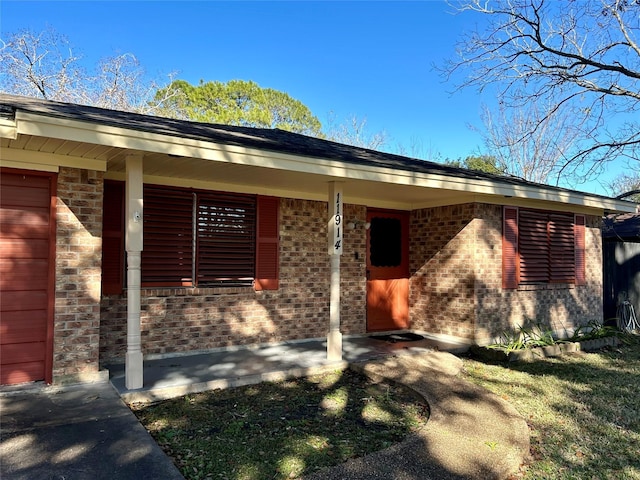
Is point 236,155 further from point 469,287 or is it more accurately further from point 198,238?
point 469,287

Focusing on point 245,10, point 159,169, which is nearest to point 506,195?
point 159,169

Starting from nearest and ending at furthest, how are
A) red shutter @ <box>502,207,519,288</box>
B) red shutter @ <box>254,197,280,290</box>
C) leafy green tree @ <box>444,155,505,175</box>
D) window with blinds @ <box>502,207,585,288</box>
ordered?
red shutter @ <box>254,197,280,290</box>, red shutter @ <box>502,207,519,288</box>, window with blinds @ <box>502,207,585,288</box>, leafy green tree @ <box>444,155,505,175</box>

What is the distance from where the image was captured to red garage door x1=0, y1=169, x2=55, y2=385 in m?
4.45

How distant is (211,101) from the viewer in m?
18.4

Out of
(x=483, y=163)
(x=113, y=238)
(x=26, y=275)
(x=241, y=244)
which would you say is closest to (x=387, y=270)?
(x=241, y=244)

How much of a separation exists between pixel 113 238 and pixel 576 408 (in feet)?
18.7

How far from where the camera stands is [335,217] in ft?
19.5

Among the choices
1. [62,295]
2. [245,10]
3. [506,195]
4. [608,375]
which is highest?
[245,10]

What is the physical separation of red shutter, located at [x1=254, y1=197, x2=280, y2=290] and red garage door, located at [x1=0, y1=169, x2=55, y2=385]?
9.30 feet

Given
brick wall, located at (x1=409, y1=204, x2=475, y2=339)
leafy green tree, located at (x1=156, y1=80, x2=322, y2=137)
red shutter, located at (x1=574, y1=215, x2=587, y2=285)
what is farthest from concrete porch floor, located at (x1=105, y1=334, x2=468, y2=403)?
leafy green tree, located at (x1=156, y1=80, x2=322, y2=137)

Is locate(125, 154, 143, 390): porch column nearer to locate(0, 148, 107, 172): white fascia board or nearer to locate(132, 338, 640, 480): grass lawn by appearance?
locate(132, 338, 640, 480): grass lawn

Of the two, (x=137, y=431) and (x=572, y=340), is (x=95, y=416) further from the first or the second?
(x=572, y=340)

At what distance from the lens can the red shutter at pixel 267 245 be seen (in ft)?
22.2

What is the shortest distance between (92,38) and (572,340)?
17.7m
